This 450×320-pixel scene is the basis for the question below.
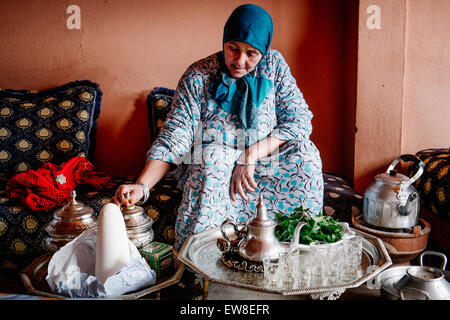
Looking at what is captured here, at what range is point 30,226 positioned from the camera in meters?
1.83

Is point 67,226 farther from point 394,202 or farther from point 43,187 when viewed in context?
point 394,202

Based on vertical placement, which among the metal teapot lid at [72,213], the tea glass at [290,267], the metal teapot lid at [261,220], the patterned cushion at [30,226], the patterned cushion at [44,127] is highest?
the patterned cushion at [44,127]

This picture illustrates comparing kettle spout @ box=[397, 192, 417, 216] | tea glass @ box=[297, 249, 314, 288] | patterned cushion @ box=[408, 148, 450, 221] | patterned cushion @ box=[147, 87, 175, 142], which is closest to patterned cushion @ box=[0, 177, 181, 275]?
patterned cushion @ box=[147, 87, 175, 142]

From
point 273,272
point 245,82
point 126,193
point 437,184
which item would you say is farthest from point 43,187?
point 437,184

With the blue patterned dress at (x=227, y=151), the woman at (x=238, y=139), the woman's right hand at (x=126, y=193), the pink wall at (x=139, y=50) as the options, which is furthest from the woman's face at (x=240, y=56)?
the pink wall at (x=139, y=50)

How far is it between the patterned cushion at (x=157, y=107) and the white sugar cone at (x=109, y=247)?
1.46 metres

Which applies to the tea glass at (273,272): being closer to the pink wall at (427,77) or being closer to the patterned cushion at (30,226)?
the patterned cushion at (30,226)

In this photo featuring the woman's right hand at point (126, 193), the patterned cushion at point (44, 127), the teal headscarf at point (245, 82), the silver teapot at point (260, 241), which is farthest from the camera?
the patterned cushion at point (44, 127)

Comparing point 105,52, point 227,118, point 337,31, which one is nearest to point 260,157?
point 227,118

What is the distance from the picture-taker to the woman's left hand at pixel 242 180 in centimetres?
152

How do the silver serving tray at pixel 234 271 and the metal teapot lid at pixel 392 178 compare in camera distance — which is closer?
the silver serving tray at pixel 234 271

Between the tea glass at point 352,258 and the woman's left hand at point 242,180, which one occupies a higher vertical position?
the woman's left hand at point 242,180

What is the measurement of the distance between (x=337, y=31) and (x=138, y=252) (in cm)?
215
